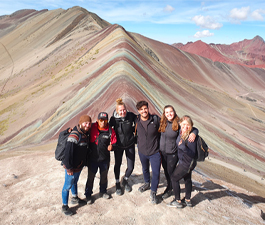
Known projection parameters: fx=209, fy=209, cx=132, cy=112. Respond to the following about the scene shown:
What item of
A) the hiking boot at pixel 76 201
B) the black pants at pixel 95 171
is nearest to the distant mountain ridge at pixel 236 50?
the black pants at pixel 95 171

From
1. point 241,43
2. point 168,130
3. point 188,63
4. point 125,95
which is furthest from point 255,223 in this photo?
point 241,43

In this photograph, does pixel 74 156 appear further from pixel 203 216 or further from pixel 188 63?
pixel 188 63

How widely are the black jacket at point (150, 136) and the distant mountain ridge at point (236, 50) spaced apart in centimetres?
7517

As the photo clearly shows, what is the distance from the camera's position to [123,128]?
4.32m

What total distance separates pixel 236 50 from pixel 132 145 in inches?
4720

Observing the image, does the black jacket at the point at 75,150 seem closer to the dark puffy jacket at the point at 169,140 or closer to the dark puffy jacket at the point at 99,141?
the dark puffy jacket at the point at 99,141

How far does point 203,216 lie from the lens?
13.7 feet

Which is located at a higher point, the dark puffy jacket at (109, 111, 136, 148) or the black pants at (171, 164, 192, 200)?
the dark puffy jacket at (109, 111, 136, 148)

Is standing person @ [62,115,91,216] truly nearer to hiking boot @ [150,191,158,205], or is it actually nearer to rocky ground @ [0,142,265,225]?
rocky ground @ [0,142,265,225]

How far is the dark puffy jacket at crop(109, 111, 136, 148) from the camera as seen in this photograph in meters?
4.29

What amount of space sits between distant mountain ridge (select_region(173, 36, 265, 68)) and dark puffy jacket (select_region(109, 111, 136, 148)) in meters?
75.3

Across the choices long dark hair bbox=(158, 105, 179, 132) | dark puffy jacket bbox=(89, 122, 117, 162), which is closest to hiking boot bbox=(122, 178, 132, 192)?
dark puffy jacket bbox=(89, 122, 117, 162)

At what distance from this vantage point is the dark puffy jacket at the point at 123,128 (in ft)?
14.1

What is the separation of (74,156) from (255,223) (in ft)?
12.8
